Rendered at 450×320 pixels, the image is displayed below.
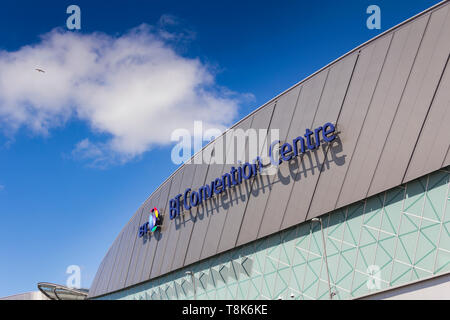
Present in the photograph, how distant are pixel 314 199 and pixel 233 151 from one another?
10048 mm

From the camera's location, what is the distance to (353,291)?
23125 mm

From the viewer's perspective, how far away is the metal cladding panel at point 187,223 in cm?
3853

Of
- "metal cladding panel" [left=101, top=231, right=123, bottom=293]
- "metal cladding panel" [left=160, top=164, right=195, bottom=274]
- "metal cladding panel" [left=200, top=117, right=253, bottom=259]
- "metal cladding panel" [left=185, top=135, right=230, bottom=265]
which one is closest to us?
"metal cladding panel" [left=200, top=117, right=253, bottom=259]

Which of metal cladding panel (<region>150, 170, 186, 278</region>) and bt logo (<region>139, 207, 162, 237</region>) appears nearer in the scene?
metal cladding panel (<region>150, 170, 186, 278</region>)

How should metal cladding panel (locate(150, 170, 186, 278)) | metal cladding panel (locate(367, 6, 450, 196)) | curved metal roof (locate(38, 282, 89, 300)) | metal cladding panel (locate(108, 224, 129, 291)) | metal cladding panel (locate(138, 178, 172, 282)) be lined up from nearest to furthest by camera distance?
metal cladding panel (locate(367, 6, 450, 196)), metal cladding panel (locate(150, 170, 186, 278)), metal cladding panel (locate(138, 178, 172, 282)), metal cladding panel (locate(108, 224, 129, 291)), curved metal roof (locate(38, 282, 89, 300))

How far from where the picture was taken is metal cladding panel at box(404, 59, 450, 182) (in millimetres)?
20941

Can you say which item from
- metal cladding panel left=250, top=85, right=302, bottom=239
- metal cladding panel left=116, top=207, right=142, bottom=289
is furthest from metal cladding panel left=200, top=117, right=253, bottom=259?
metal cladding panel left=116, top=207, right=142, bottom=289

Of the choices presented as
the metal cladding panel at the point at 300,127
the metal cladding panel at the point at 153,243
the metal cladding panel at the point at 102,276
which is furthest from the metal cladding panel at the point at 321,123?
the metal cladding panel at the point at 102,276

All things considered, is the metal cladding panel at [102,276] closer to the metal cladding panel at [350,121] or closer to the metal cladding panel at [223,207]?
the metal cladding panel at [223,207]

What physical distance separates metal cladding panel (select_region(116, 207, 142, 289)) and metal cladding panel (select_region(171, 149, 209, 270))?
10.7m

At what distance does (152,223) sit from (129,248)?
742cm

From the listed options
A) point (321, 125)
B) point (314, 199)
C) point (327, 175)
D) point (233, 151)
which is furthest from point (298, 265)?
point (233, 151)

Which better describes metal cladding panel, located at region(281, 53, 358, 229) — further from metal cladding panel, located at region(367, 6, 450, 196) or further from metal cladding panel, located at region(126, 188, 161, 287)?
metal cladding panel, located at region(126, 188, 161, 287)
